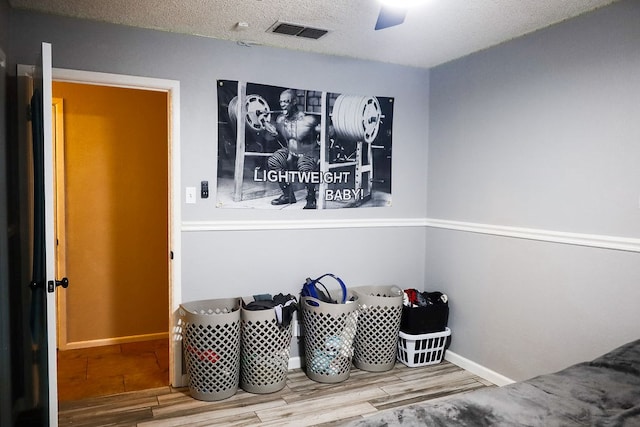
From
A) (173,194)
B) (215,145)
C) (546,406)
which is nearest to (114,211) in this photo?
(173,194)

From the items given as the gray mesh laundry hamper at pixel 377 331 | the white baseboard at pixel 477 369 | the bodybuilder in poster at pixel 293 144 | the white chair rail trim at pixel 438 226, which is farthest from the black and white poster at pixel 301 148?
the white baseboard at pixel 477 369

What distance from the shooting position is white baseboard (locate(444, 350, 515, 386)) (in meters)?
3.24

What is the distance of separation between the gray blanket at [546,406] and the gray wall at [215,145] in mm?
1832

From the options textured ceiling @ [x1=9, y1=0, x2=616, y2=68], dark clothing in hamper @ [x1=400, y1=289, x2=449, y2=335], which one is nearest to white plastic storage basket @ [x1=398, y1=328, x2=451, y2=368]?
dark clothing in hamper @ [x1=400, y1=289, x2=449, y2=335]

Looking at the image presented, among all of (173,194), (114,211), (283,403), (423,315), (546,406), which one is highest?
(173,194)

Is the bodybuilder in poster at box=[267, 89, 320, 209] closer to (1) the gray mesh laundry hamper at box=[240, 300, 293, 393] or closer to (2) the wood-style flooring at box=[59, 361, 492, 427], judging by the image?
(1) the gray mesh laundry hamper at box=[240, 300, 293, 393]

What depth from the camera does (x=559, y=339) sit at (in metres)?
2.85

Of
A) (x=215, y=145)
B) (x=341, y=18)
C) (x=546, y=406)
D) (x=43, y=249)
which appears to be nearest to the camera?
(x=546, y=406)

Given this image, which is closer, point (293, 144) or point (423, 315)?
point (293, 144)

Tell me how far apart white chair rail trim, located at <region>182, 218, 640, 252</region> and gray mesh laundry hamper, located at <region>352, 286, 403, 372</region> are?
0.58 metres

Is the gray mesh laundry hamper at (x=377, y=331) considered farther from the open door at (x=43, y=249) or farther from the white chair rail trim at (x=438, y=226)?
the open door at (x=43, y=249)

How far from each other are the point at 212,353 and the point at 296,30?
205 centimetres

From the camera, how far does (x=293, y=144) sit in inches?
135

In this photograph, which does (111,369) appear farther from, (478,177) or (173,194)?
(478,177)
